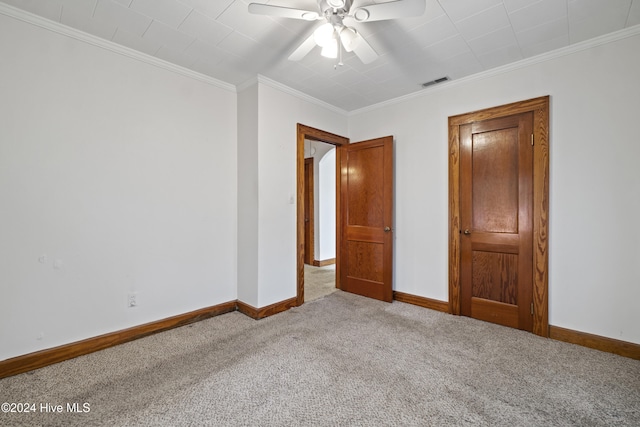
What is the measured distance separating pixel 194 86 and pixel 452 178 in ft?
9.68

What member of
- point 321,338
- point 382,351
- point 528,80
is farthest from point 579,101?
point 321,338

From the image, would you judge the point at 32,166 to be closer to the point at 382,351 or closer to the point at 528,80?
the point at 382,351

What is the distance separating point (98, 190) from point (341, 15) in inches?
92.2

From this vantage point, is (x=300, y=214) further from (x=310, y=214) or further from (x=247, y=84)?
(x=310, y=214)

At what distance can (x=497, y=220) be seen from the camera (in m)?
2.90

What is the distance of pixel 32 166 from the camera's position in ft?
6.91

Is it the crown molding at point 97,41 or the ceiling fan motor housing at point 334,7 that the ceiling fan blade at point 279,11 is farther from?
the crown molding at point 97,41

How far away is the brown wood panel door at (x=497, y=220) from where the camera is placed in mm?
2723

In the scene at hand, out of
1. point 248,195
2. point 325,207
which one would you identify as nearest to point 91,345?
point 248,195

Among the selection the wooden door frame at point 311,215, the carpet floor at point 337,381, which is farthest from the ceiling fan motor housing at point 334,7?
the wooden door frame at point 311,215

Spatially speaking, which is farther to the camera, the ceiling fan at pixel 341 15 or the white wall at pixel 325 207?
the white wall at pixel 325 207

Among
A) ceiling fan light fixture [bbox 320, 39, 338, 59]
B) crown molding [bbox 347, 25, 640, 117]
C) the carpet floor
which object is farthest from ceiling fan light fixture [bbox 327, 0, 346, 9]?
the carpet floor

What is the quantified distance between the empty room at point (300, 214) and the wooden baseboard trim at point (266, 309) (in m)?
0.03

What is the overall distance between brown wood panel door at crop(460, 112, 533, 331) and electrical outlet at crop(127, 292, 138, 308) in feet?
10.8
